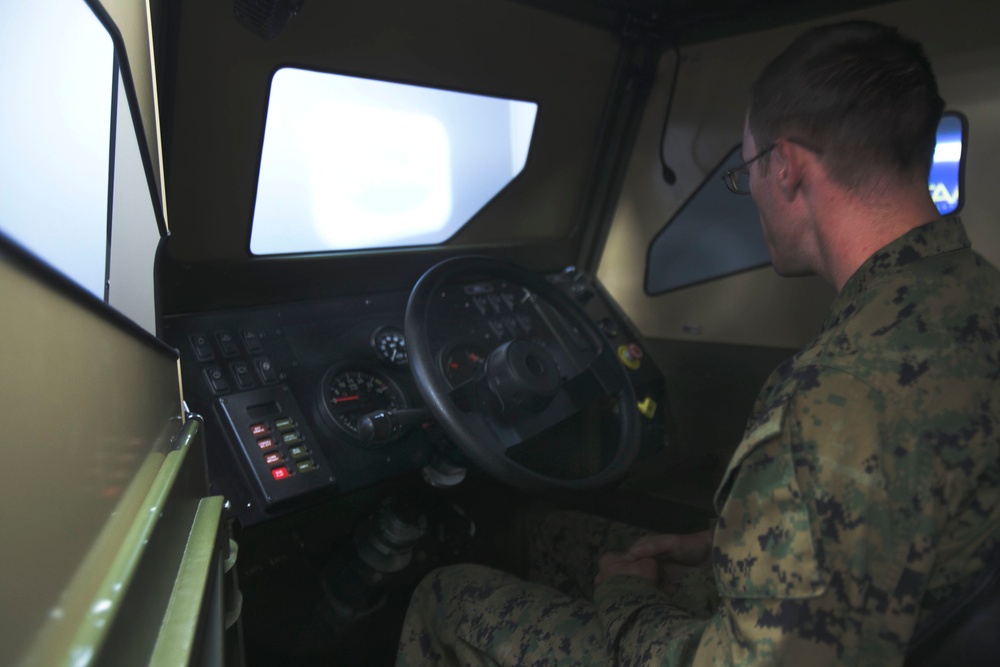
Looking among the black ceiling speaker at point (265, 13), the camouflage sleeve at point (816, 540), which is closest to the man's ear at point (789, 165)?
the camouflage sleeve at point (816, 540)

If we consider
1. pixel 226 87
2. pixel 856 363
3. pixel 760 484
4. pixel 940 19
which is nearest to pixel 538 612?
pixel 760 484

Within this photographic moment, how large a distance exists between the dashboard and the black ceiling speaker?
62 centimetres

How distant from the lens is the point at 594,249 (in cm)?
253

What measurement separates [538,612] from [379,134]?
118cm

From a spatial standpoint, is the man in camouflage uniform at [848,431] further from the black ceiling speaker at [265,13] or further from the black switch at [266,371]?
the black ceiling speaker at [265,13]

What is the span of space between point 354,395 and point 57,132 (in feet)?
3.23

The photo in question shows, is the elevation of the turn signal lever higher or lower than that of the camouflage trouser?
higher

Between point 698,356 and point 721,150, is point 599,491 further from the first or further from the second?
point 721,150

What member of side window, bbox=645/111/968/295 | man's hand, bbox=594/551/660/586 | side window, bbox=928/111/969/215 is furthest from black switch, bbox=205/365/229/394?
side window, bbox=928/111/969/215

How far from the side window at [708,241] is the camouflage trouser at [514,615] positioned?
0.89m

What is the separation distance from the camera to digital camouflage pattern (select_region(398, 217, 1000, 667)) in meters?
0.87

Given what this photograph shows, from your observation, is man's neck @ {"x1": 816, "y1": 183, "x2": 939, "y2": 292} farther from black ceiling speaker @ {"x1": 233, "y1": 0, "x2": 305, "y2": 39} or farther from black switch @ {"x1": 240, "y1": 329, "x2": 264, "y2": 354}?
black switch @ {"x1": 240, "y1": 329, "x2": 264, "y2": 354}

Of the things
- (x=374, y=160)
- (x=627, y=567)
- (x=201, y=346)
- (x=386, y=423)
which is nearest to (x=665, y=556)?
(x=627, y=567)

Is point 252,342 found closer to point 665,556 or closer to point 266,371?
point 266,371
